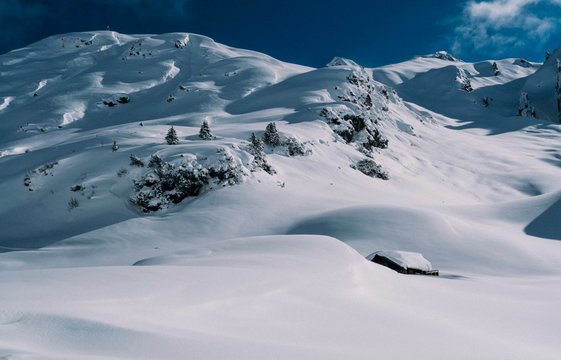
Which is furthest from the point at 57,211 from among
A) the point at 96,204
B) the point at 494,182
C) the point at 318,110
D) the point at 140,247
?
the point at 494,182

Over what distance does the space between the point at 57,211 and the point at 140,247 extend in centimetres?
687

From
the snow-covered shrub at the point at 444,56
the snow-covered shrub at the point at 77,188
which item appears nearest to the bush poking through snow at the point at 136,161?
the snow-covered shrub at the point at 77,188

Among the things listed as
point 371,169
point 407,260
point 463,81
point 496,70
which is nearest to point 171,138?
point 371,169

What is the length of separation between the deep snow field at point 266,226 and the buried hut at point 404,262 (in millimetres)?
1150

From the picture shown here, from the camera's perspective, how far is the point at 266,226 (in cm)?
2072

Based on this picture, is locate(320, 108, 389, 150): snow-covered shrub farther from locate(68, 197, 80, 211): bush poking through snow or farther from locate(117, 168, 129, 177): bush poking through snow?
locate(68, 197, 80, 211): bush poking through snow

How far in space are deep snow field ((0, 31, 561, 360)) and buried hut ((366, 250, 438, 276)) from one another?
1.15 m

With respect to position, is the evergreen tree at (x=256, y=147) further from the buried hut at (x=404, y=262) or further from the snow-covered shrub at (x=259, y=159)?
the buried hut at (x=404, y=262)

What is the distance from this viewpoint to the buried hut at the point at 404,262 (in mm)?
15133

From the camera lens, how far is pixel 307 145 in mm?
32406

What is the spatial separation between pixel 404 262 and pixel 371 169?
743 inches

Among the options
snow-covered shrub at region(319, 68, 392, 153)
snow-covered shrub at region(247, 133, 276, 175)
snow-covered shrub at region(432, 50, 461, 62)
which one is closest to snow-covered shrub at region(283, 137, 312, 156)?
snow-covered shrub at region(247, 133, 276, 175)

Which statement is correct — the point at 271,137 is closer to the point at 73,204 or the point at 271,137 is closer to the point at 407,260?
the point at 73,204

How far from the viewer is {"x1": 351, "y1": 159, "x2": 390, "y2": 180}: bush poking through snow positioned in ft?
110
